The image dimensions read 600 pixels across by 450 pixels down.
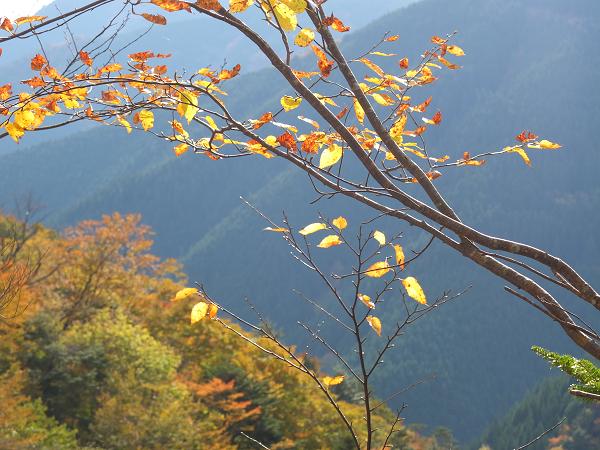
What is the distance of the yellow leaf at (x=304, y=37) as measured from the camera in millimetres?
1552

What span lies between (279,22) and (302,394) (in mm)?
20493

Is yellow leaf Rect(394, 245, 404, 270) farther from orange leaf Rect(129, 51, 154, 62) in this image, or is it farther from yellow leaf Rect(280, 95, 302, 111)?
orange leaf Rect(129, 51, 154, 62)

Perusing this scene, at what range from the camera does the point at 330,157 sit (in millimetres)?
1618

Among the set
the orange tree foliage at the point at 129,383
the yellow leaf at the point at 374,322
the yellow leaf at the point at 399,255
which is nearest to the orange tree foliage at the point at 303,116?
the yellow leaf at the point at 399,255

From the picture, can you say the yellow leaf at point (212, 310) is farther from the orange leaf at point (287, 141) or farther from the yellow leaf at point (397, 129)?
the yellow leaf at point (397, 129)

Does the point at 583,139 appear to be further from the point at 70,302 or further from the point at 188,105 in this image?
the point at 188,105

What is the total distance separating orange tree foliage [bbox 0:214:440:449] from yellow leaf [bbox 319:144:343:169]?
10.2 meters

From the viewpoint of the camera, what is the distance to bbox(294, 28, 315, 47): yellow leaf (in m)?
1.55

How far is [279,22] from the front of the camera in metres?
1.38

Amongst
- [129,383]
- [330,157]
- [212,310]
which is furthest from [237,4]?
[129,383]

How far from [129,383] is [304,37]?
50.2 feet

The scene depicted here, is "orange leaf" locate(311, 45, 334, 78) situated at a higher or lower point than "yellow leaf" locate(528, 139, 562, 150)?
lower

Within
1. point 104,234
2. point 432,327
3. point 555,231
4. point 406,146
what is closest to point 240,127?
point 406,146

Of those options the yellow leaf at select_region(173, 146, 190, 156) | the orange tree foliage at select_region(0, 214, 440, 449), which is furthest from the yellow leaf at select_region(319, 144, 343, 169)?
the orange tree foliage at select_region(0, 214, 440, 449)
